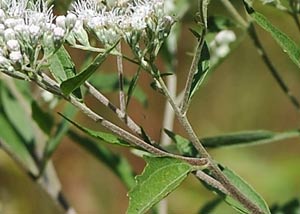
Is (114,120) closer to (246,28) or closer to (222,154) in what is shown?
(222,154)

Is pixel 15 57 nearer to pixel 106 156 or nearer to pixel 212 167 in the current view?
pixel 212 167

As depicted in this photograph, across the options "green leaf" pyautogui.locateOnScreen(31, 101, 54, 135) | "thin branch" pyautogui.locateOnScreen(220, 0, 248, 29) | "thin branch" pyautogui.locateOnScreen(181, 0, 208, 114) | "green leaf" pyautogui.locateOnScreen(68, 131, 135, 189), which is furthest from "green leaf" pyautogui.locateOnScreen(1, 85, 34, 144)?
"thin branch" pyautogui.locateOnScreen(181, 0, 208, 114)

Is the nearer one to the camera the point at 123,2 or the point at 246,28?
the point at 123,2

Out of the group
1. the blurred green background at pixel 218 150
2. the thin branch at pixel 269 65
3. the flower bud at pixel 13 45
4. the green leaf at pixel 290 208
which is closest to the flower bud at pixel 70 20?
the flower bud at pixel 13 45

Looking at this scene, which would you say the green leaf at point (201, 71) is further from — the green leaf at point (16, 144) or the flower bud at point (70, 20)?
the green leaf at point (16, 144)

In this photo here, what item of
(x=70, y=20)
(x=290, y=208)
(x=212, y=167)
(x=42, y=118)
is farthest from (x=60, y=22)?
(x=290, y=208)

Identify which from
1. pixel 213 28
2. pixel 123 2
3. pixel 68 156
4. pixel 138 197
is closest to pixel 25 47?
pixel 123 2

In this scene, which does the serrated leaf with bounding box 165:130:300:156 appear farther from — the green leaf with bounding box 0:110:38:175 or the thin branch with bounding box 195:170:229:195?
the green leaf with bounding box 0:110:38:175
